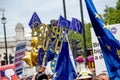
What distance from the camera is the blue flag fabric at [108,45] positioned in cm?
633

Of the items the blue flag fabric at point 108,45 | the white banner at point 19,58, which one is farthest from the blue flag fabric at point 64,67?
the white banner at point 19,58

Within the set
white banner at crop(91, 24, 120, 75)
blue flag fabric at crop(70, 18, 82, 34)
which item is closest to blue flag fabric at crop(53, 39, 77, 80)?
white banner at crop(91, 24, 120, 75)

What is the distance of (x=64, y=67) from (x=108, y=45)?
94.4 inches

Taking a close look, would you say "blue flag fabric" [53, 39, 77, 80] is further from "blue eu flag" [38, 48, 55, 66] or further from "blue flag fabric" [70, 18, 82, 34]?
"blue flag fabric" [70, 18, 82, 34]

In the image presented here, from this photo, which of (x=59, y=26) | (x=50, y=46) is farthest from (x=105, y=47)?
(x=50, y=46)

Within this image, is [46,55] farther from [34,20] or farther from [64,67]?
[64,67]

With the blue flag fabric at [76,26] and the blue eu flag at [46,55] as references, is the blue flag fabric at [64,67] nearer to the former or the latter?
the blue eu flag at [46,55]

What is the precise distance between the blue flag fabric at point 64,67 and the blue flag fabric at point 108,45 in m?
2.03

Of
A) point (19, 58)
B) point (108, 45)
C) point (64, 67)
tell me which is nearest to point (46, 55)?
point (19, 58)

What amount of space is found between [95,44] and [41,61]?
10.7 feet

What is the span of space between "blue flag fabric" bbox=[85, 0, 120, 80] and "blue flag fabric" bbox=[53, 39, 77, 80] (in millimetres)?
2029

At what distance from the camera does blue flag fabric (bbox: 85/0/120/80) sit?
6.33 meters

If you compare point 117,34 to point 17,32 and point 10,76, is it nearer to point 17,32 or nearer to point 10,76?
point 10,76

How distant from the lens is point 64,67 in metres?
8.74
